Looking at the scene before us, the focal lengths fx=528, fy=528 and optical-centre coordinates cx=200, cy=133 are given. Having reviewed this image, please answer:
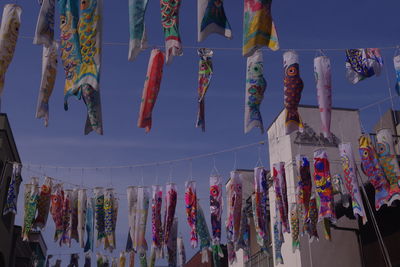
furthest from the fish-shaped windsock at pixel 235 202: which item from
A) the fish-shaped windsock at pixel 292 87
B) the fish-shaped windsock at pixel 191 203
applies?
the fish-shaped windsock at pixel 292 87

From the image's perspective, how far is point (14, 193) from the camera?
18000 millimetres

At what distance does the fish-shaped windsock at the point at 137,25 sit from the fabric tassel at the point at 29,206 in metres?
9.57

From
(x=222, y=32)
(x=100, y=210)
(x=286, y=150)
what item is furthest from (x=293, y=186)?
(x=222, y=32)

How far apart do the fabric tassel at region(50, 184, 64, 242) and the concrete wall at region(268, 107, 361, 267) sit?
27.2 feet

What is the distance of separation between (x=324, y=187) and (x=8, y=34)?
8879 mm

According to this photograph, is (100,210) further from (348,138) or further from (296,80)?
(348,138)

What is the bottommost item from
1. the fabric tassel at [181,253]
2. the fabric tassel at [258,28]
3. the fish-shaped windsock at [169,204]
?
the fabric tassel at [181,253]

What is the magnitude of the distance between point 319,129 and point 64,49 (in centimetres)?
1414

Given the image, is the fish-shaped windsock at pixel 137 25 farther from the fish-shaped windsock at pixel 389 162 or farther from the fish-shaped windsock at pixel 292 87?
the fish-shaped windsock at pixel 389 162

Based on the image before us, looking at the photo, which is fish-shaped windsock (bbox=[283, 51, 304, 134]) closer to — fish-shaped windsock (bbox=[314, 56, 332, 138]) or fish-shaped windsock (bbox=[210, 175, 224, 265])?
fish-shaped windsock (bbox=[314, 56, 332, 138])

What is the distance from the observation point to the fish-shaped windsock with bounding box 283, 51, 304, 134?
10.8 m

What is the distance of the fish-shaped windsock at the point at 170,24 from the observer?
29.2 feet

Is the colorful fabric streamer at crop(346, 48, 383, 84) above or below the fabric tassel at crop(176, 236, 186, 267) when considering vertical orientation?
above

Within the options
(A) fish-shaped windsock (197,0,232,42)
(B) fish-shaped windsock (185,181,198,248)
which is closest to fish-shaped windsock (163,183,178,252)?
(B) fish-shaped windsock (185,181,198,248)
